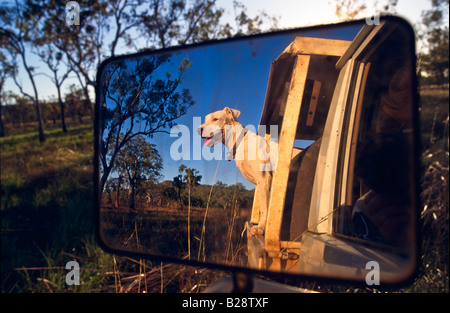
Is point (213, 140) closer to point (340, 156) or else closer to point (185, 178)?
point (185, 178)

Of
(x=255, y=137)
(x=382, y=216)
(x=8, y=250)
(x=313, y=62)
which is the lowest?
(x=8, y=250)

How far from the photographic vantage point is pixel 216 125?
1.22 meters

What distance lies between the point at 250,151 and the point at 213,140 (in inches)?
6.7

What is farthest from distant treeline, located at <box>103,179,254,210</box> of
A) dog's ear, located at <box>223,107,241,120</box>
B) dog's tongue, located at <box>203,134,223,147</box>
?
dog's ear, located at <box>223,107,241,120</box>

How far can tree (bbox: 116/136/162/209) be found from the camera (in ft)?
4.55

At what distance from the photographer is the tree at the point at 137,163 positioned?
4.55 feet

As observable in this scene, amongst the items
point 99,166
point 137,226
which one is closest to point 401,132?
point 137,226

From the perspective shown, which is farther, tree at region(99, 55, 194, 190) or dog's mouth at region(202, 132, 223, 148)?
tree at region(99, 55, 194, 190)

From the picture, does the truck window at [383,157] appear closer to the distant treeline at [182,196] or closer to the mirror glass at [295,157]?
the mirror glass at [295,157]

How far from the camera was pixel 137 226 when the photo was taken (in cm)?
156

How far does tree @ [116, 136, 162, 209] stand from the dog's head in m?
0.28

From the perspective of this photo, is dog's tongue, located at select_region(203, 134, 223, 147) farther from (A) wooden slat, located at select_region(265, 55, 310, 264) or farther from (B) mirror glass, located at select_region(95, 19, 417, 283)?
(A) wooden slat, located at select_region(265, 55, 310, 264)

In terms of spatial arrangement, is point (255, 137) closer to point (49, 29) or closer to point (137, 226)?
point (137, 226)
